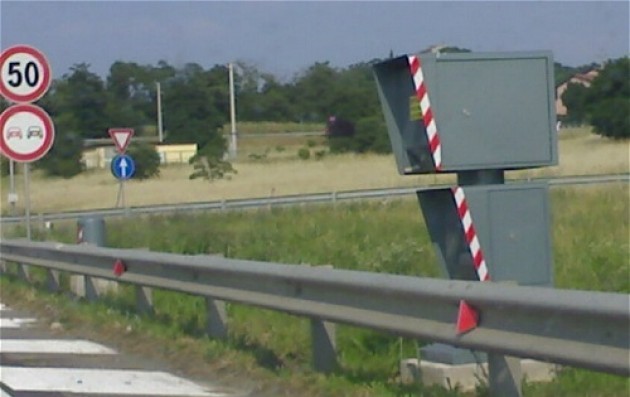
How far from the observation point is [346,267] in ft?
49.4

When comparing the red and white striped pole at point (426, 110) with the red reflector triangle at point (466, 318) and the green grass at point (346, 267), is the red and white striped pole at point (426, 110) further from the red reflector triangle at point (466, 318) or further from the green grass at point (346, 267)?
the red reflector triangle at point (466, 318)

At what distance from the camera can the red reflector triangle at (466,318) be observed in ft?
24.1

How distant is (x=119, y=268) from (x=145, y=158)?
110ft

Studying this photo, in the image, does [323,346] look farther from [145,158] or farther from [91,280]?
[145,158]

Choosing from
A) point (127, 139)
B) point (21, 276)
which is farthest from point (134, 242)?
point (127, 139)

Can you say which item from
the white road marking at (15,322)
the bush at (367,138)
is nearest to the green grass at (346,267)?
the white road marking at (15,322)

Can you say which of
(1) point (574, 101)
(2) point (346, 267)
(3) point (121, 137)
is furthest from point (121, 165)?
(1) point (574, 101)

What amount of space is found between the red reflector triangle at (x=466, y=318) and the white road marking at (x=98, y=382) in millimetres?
2207

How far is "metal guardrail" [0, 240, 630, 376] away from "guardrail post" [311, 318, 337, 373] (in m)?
0.03

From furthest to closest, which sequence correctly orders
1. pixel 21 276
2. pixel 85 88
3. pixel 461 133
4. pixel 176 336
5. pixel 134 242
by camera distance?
1. pixel 85 88
2. pixel 134 242
3. pixel 21 276
4. pixel 176 336
5. pixel 461 133

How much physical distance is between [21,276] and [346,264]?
5601 mm

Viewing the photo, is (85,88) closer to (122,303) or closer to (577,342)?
(122,303)

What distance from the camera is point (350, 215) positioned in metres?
27.8

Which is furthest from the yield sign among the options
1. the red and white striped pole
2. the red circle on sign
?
the red and white striped pole
